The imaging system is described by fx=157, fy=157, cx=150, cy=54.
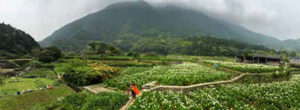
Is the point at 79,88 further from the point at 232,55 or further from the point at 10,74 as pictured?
the point at 232,55

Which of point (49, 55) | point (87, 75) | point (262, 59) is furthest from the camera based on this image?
point (49, 55)

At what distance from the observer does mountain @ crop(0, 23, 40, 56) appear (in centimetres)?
6825

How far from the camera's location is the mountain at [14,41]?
224 ft

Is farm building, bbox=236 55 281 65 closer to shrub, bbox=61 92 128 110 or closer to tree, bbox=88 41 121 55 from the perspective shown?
shrub, bbox=61 92 128 110

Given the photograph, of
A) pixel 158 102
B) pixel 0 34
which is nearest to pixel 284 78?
pixel 158 102

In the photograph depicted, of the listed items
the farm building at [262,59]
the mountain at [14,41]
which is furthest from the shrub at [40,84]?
the mountain at [14,41]

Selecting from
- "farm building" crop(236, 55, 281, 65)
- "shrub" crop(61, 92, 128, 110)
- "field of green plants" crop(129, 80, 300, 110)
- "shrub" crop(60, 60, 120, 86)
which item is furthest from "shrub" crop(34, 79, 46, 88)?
"farm building" crop(236, 55, 281, 65)

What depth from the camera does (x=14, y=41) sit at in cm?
7388

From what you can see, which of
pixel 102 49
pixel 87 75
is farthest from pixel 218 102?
pixel 102 49

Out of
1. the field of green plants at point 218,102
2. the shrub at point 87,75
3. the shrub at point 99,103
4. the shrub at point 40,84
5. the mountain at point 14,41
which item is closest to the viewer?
the field of green plants at point 218,102

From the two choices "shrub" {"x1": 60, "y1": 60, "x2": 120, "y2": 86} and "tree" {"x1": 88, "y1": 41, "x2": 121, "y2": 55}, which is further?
"tree" {"x1": 88, "y1": 41, "x2": 121, "y2": 55}

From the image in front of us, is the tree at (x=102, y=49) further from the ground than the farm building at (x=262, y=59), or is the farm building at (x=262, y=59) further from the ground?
the tree at (x=102, y=49)

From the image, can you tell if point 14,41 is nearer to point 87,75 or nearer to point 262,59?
point 87,75

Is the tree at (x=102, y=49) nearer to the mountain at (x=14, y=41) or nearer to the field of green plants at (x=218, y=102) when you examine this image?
the mountain at (x=14, y=41)
